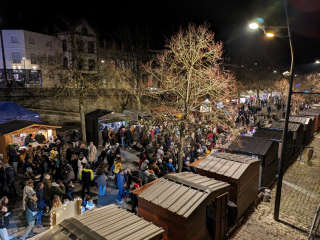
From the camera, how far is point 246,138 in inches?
459

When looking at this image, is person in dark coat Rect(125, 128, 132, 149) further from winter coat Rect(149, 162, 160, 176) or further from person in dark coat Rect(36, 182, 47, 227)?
person in dark coat Rect(36, 182, 47, 227)

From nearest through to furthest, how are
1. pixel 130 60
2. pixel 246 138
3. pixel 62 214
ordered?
pixel 62 214 → pixel 246 138 → pixel 130 60

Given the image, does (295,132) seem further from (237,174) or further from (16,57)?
(16,57)

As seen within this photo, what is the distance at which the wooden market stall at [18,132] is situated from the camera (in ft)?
41.1

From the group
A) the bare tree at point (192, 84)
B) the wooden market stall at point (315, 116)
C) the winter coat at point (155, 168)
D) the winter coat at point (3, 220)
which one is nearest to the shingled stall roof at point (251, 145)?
the bare tree at point (192, 84)

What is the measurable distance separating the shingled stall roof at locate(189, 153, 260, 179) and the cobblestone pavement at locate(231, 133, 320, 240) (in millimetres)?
2041

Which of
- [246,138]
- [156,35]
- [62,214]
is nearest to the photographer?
[62,214]

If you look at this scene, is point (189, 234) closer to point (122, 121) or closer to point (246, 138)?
point (246, 138)

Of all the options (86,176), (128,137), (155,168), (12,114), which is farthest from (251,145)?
(12,114)

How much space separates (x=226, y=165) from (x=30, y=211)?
22.2 ft

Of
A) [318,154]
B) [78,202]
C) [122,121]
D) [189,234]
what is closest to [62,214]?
[78,202]

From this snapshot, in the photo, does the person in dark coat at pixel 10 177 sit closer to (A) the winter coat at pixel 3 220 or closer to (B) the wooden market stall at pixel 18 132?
(A) the winter coat at pixel 3 220

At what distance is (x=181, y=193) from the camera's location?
6.30 meters

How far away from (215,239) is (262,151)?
5256 millimetres
